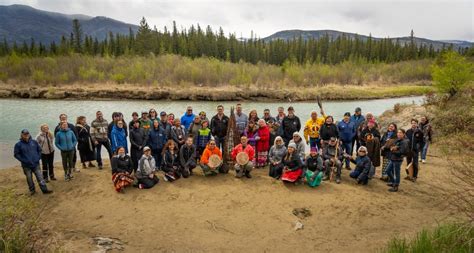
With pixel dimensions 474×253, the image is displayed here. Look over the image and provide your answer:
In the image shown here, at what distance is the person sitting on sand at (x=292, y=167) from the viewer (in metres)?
9.08

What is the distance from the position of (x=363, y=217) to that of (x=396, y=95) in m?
48.3

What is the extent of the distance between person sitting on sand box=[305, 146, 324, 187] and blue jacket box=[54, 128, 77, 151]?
6.37 m

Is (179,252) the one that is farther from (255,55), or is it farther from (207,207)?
(255,55)

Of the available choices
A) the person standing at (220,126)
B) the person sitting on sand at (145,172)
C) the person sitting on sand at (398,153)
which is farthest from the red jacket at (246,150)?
the person sitting on sand at (398,153)

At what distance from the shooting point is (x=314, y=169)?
923cm

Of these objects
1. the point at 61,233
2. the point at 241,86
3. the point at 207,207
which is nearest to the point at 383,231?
the point at 207,207

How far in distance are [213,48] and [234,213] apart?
261ft

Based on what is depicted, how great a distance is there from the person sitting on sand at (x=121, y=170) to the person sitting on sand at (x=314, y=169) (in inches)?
180

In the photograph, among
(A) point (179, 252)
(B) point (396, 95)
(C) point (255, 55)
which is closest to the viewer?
(A) point (179, 252)

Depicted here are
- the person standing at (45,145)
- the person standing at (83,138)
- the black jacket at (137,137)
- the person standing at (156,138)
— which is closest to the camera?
the person standing at (45,145)

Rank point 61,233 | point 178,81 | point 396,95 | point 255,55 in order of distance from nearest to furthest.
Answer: point 61,233 → point 396,95 → point 178,81 → point 255,55

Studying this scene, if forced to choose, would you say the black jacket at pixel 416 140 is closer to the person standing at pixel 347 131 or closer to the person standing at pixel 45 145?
the person standing at pixel 347 131

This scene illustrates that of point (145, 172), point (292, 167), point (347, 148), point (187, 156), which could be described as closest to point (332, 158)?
point (292, 167)

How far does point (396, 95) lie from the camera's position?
51000 millimetres
